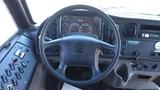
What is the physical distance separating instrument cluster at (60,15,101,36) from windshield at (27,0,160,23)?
78 centimetres

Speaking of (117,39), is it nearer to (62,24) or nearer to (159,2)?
(62,24)

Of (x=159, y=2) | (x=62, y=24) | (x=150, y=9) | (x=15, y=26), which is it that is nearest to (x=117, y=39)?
(x=62, y=24)

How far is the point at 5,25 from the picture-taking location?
3.19m

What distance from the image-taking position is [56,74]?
2725 millimetres

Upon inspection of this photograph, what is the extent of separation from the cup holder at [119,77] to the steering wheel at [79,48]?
72 cm

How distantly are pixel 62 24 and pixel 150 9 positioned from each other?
1625 mm

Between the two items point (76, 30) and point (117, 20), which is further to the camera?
point (117, 20)

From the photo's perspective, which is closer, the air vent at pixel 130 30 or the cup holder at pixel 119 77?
the air vent at pixel 130 30

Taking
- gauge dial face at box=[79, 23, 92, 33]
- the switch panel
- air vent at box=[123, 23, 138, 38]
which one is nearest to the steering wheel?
gauge dial face at box=[79, 23, 92, 33]

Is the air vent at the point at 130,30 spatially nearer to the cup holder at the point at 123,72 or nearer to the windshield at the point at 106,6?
the cup holder at the point at 123,72

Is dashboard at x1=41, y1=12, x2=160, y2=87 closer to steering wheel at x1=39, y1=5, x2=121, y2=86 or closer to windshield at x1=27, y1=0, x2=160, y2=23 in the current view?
steering wheel at x1=39, y1=5, x2=121, y2=86

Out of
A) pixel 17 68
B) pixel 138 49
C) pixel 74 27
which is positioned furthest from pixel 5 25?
pixel 138 49

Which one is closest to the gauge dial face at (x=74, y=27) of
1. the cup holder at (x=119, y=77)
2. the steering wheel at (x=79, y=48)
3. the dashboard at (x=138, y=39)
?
the steering wheel at (x=79, y=48)

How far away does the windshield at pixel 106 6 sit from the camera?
13.1 feet
